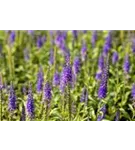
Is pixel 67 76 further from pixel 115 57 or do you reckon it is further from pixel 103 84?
pixel 115 57

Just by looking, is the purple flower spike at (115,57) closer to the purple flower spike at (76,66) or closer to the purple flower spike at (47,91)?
the purple flower spike at (76,66)

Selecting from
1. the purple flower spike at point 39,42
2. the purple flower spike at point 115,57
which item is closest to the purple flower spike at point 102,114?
the purple flower spike at point 115,57

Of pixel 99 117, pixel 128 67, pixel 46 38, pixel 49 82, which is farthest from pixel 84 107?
pixel 46 38

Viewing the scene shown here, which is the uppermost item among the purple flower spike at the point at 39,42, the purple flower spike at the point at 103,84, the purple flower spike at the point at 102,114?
the purple flower spike at the point at 39,42

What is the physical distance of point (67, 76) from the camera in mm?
3342

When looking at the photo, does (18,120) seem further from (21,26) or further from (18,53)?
(18,53)

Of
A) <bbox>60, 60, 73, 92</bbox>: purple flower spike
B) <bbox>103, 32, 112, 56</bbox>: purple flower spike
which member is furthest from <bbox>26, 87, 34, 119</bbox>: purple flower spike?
<bbox>103, 32, 112, 56</bbox>: purple flower spike

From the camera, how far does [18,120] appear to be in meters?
3.54

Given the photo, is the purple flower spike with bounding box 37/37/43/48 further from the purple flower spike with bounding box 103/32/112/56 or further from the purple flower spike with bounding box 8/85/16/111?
the purple flower spike with bounding box 8/85/16/111

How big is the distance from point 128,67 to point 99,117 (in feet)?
2.04

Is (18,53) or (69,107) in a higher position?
(18,53)

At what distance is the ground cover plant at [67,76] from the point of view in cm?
346
